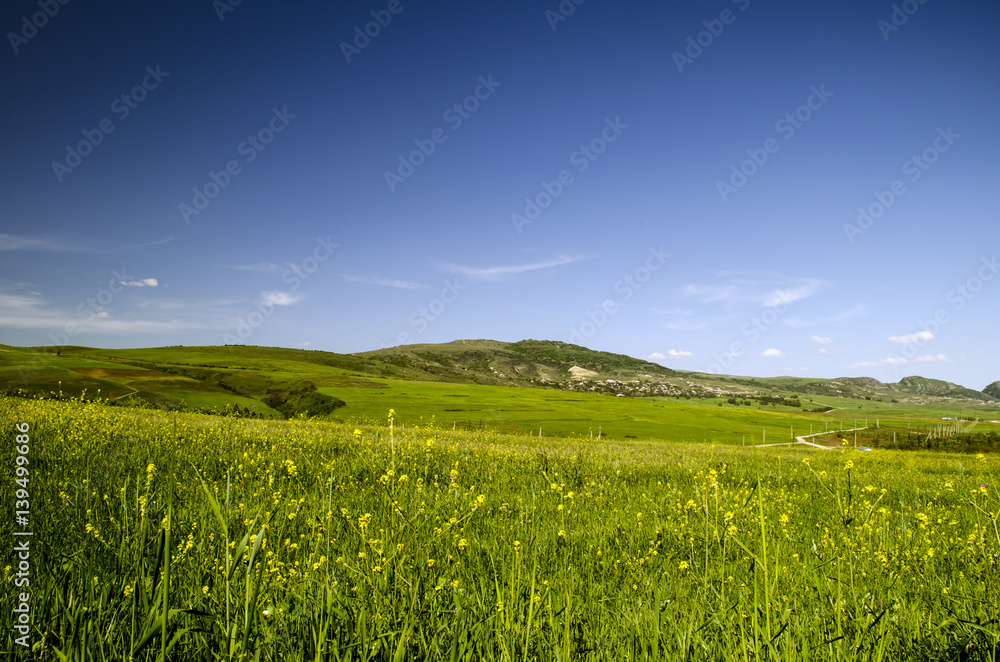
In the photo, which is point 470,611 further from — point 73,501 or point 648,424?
point 648,424

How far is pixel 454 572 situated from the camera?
11.6 ft

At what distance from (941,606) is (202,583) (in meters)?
4.94

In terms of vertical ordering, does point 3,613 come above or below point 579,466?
above

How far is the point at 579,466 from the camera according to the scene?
11609 millimetres

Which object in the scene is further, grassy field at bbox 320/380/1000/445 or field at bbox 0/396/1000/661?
grassy field at bbox 320/380/1000/445

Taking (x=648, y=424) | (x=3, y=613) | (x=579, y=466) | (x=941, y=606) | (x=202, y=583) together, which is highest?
(x=3, y=613)

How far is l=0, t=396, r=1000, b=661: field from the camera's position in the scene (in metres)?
2.01

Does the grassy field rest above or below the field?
below

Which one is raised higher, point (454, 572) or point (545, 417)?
point (454, 572)

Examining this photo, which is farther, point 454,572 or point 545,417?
point 545,417

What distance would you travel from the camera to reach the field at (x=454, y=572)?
2008 mm

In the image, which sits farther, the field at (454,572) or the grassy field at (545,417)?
the grassy field at (545,417)

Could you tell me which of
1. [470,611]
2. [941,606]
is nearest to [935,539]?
[941,606]

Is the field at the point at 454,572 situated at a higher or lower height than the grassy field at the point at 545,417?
higher
